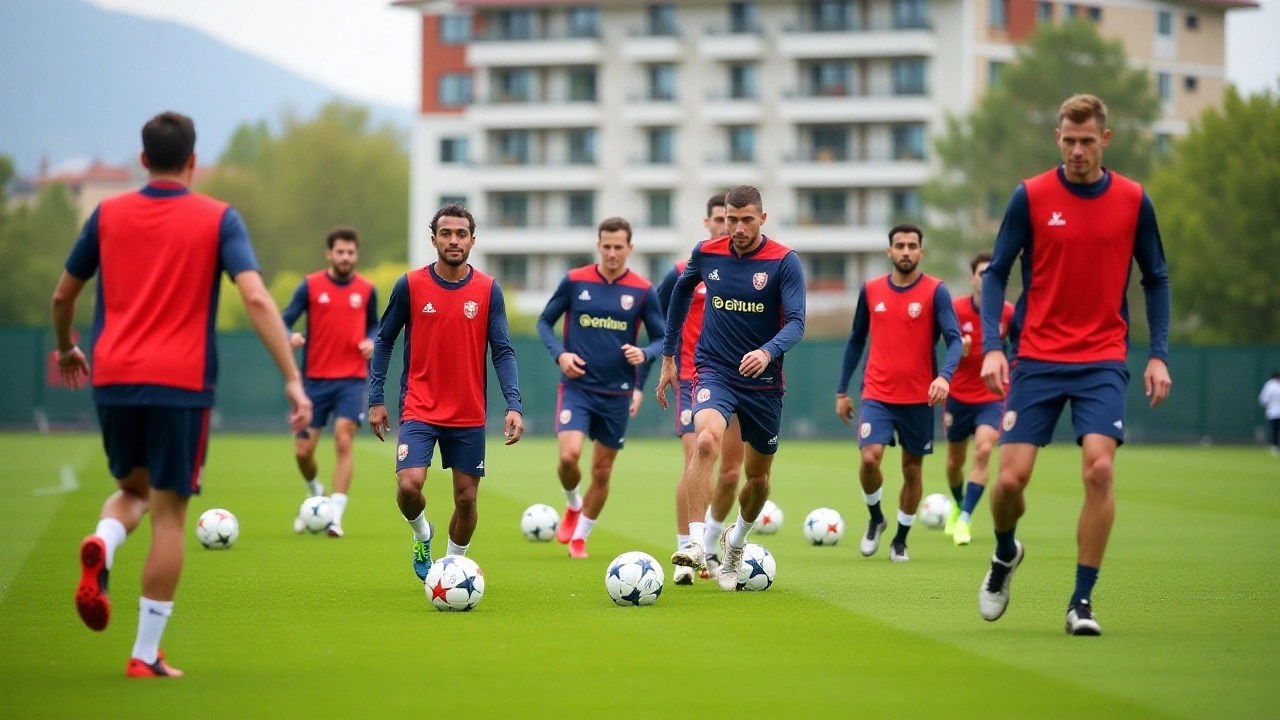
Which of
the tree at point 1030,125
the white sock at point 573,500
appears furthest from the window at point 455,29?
the white sock at point 573,500

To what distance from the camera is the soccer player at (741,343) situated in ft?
38.4

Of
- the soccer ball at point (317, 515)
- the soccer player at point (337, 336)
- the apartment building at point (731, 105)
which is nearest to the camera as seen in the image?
the soccer ball at point (317, 515)

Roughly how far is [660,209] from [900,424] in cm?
7864

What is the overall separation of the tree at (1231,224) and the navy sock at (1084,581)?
52658 mm

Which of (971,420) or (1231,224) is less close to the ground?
(1231,224)

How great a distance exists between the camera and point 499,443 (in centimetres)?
4244

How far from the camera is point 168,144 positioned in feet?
26.5

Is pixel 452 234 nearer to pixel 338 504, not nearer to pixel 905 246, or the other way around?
pixel 905 246

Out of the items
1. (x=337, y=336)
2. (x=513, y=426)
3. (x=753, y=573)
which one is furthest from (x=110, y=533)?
(x=337, y=336)

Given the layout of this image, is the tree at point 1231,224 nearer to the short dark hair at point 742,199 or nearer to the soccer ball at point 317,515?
the soccer ball at point 317,515

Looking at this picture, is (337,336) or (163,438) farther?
(337,336)

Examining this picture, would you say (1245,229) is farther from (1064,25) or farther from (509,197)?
(509,197)

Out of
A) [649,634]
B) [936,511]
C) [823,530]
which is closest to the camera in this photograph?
[649,634]

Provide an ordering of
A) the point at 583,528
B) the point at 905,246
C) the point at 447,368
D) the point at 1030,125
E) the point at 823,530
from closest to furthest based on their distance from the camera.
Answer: the point at 447,368, the point at 905,246, the point at 583,528, the point at 823,530, the point at 1030,125
